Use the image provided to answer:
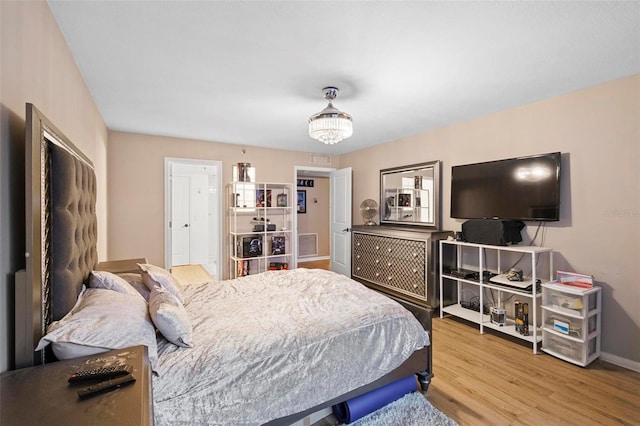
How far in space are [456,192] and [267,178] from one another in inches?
123

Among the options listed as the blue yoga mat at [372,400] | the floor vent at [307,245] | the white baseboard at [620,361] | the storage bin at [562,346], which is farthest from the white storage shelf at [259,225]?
the white baseboard at [620,361]

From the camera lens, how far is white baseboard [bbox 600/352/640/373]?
2.37 m

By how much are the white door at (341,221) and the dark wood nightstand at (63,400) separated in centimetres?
429

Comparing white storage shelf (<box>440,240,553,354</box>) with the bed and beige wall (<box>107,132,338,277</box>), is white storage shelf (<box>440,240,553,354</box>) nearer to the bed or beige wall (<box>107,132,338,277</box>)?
the bed

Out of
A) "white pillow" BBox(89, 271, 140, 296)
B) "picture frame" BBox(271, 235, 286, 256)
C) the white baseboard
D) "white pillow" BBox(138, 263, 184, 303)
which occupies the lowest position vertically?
the white baseboard

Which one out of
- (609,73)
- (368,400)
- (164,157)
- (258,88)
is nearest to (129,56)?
(258,88)

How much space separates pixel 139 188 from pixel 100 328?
11.8ft

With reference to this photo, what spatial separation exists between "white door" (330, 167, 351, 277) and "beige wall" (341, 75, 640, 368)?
2.63 meters

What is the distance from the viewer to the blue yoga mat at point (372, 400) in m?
1.78

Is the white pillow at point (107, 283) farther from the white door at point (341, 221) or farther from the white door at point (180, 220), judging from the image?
the white door at point (180, 220)

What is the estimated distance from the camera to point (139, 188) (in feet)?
14.0

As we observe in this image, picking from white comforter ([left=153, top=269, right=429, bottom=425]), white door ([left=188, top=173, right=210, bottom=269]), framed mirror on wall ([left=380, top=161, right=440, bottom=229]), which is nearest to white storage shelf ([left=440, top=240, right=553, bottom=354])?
framed mirror on wall ([left=380, top=161, right=440, bottom=229])

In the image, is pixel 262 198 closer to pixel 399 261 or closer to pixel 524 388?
pixel 399 261

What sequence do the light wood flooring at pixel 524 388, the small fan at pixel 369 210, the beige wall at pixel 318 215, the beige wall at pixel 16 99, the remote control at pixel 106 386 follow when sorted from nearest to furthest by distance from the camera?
the remote control at pixel 106 386 → the beige wall at pixel 16 99 → the light wood flooring at pixel 524 388 → the small fan at pixel 369 210 → the beige wall at pixel 318 215
